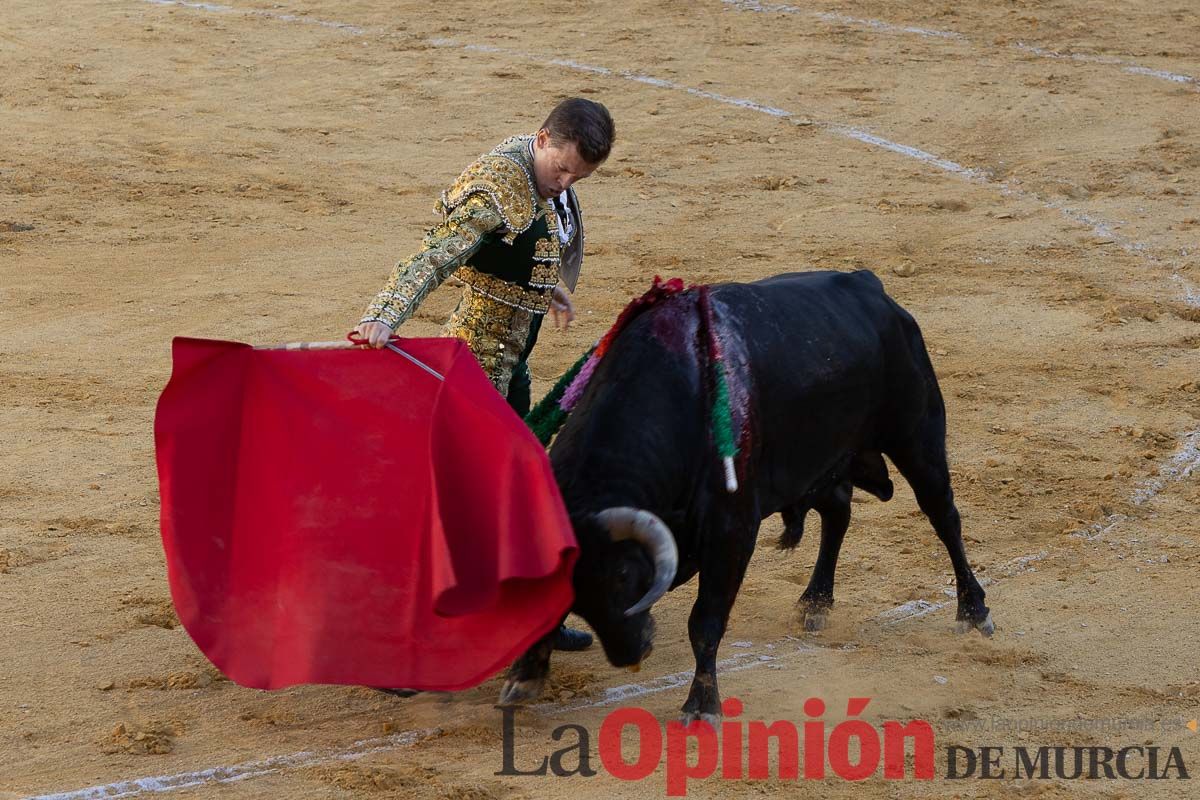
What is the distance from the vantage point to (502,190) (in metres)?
3.88

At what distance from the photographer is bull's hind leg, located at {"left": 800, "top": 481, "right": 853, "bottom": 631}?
4.69m

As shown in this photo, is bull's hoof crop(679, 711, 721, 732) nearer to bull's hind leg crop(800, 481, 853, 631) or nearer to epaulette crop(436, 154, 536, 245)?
bull's hind leg crop(800, 481, 853, 631)

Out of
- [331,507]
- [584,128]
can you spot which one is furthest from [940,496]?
[331,507]

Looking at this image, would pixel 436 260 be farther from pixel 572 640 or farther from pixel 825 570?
pixel 825 570

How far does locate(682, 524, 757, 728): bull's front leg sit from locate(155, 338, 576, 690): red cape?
1.87 feet

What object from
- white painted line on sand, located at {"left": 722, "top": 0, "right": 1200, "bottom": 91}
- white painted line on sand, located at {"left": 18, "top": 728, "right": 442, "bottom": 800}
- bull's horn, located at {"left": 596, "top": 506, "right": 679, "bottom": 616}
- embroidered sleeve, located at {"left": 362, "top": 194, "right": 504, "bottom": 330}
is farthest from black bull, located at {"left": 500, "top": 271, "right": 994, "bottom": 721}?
white painted line on sand, located at {"left": 722, "top": 0, "right": 1200, "bottom": 91}

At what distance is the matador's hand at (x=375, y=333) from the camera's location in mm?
3674

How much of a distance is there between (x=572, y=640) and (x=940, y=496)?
3.86ft

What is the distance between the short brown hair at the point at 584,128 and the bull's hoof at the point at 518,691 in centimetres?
137

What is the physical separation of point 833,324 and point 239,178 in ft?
18.2

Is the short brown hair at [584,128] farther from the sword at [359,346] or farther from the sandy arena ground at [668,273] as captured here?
the sandy arena ground at [668,273]

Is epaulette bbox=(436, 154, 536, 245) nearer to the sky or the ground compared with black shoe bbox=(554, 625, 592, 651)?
nearer to the sky

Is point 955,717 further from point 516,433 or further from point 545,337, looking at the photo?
point 545,337

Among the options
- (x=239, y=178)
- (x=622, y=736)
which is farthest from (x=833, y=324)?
(x=239, y=178)
